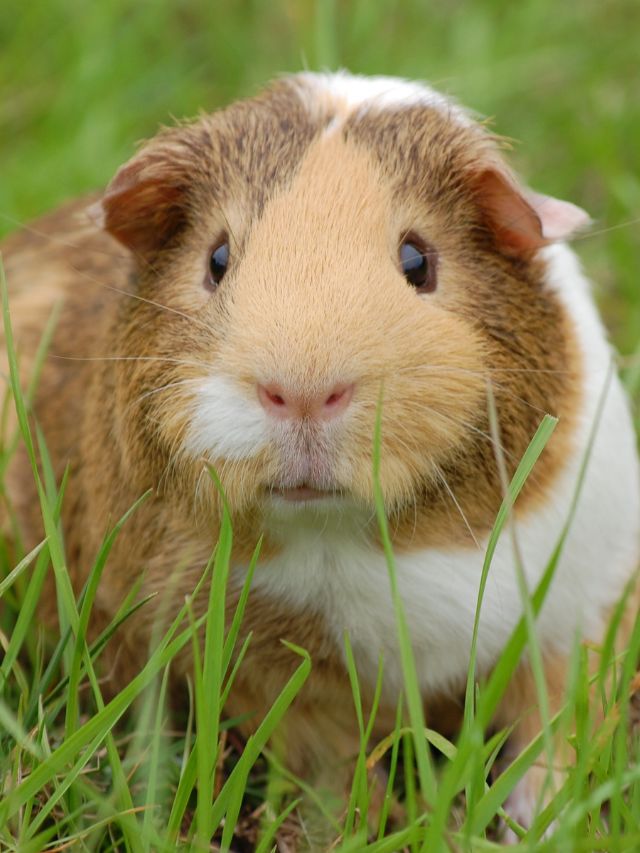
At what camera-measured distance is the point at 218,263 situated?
378cm

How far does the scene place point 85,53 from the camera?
7770 millimetres

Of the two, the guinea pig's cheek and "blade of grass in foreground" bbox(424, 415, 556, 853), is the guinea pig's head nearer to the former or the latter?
the guinea pig's cheek

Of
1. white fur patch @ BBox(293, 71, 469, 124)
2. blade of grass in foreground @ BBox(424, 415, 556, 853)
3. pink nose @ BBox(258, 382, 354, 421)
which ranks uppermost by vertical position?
white fur patch @ BBox(293, 71, 469, 124)

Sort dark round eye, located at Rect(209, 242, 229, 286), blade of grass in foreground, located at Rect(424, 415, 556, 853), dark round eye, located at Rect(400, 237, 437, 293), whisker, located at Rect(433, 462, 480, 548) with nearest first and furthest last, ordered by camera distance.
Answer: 1. blade of grass in foreground, located at Rect(424, 415, 556, 853)
2. whisker, located at Rect(433, 462, 480, 548)
3. dark round eye, located at Rect(400, 237, 437, 293)
4. dark round eye, located at Rect(209, 242, 229, 286)

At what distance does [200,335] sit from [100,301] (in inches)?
52.3

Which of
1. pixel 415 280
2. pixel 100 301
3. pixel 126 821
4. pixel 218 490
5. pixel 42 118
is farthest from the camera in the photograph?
pixel 42 118

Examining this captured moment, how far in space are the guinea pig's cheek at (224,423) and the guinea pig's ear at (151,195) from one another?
2.47 ft

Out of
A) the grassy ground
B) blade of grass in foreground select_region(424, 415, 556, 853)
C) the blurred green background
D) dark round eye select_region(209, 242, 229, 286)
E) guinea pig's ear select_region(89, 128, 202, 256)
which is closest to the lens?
blade of grass in foreground select_region(424, 415, 556, 853)

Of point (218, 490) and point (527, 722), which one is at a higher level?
point (218, 490)

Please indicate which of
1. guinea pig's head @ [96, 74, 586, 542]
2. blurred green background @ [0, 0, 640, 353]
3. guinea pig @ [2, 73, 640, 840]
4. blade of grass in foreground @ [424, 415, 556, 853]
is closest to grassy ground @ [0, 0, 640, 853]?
blurred green background @ [0, 0, 640, 353]

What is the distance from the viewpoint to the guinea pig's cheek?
10.6 feet

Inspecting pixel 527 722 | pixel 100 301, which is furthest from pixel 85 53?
pixel 527 722

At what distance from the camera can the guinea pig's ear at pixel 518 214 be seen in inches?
147

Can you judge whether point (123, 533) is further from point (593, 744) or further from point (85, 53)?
point (85, 53)
